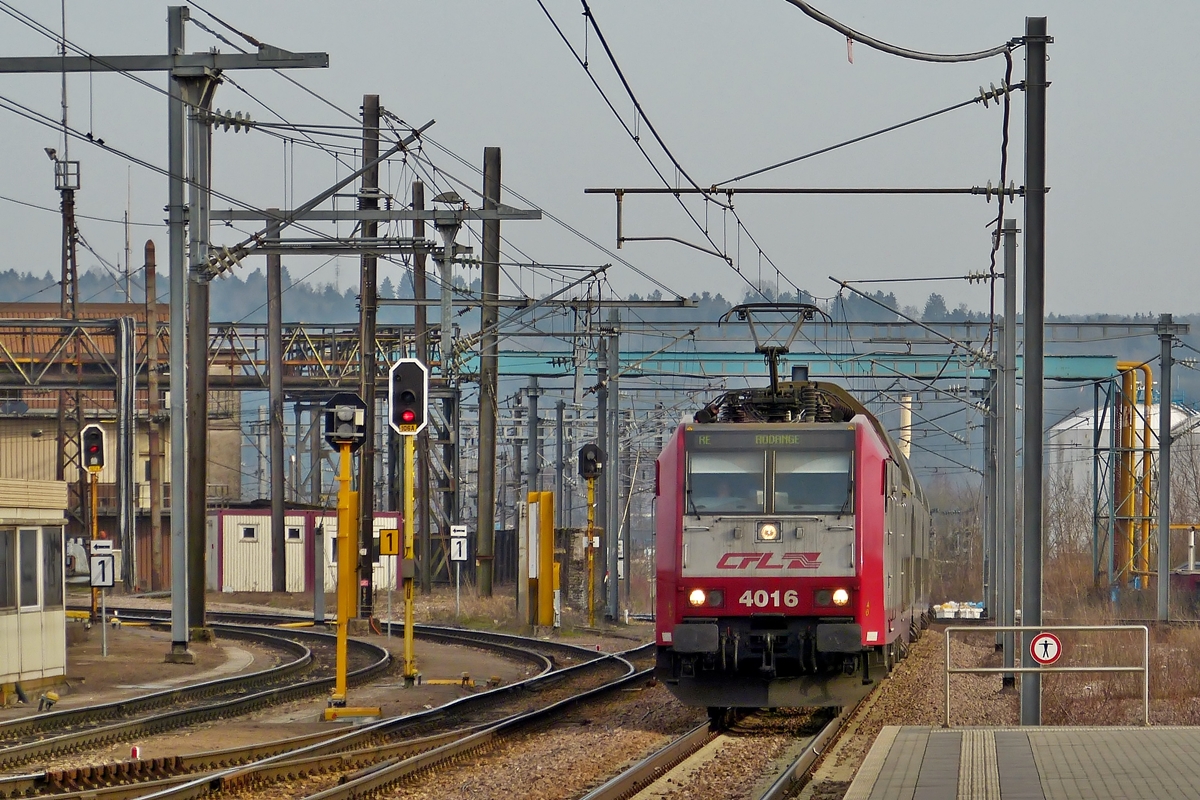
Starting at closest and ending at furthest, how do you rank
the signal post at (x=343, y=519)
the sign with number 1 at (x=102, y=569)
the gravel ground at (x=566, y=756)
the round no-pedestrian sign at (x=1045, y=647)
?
the gravel ground at (x=566, y=756) < the round no-pedestrian sign at (x=1045, y=647) < the signal post at (x=343, y=519) < the sign with number 1 at (x=102, y=569)

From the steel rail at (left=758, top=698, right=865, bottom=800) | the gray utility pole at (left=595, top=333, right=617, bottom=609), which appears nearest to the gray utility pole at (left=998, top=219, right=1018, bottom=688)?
the steel rail at (left=758, top=698, right=865, bottom=800)

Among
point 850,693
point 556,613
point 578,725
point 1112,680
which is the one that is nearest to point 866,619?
point 850,693

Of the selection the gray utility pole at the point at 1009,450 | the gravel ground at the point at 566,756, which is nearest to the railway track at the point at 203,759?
the gravel ground at the point at 566,756

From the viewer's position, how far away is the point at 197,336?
24953 millimetres

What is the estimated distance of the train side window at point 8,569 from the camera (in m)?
18.3

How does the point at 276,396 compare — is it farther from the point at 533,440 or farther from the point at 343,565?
the point at 343,565

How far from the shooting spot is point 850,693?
1545cm

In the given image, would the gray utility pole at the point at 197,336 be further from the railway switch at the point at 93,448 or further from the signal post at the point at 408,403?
the signal post at the point at 408,403

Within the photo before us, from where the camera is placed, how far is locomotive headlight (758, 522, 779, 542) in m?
15.5

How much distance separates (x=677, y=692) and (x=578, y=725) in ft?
4.75

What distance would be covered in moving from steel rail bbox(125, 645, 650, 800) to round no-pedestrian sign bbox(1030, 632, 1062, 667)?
5148 millimetres

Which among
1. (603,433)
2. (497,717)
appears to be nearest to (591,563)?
(603,433)

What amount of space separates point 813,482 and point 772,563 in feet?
2.98

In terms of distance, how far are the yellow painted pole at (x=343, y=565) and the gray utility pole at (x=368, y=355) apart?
11.3 meters
